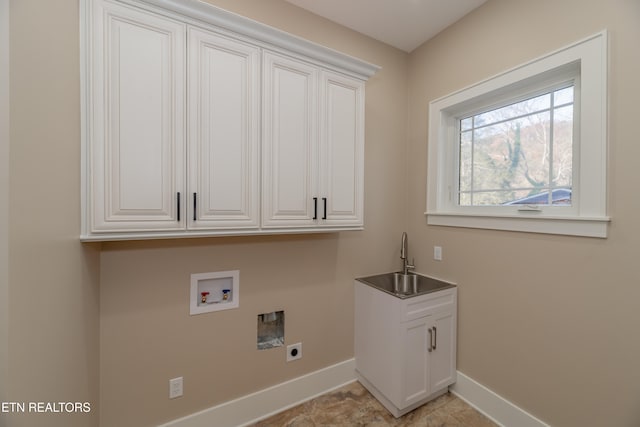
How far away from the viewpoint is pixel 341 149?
179cm

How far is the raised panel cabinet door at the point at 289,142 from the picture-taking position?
60.2 inches

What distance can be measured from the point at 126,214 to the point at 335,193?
45.3 inches

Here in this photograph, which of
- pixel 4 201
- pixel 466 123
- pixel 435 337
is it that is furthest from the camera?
pixel 466 123

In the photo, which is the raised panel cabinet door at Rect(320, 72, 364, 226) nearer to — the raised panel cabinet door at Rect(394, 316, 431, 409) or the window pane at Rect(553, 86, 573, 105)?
the raised panel cabinet door at Rect(394, 316, 431, 409)

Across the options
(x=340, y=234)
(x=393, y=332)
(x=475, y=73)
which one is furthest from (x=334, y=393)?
(x=475, y=73)

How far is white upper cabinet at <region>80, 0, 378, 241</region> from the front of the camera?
116 centimetres

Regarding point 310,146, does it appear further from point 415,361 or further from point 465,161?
point 415,361

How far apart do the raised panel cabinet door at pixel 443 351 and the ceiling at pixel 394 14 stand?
2.25m

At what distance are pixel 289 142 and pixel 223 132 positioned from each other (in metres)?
0.38

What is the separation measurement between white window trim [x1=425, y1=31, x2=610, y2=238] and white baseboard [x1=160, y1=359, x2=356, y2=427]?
1.50 meters

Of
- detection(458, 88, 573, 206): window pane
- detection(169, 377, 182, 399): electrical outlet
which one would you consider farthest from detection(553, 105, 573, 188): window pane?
detection(169, 377, 182, 399): electrical outlet

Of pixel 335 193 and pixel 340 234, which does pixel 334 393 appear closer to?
pixel 340 234

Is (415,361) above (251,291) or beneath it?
beneath

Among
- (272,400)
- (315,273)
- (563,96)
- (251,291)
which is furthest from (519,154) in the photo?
(272,400)
